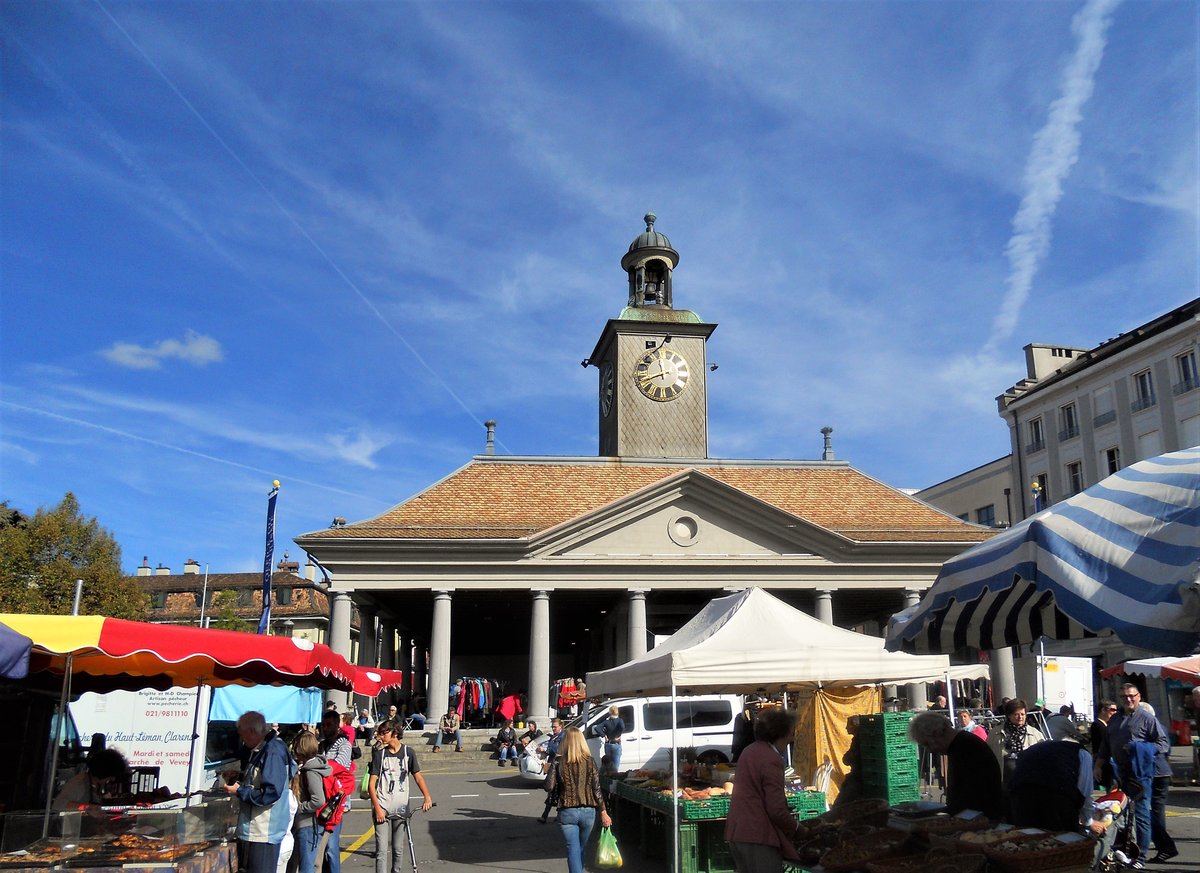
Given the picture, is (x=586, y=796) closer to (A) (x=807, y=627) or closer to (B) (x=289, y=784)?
(B) (x=289, y=784)

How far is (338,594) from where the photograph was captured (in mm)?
28938

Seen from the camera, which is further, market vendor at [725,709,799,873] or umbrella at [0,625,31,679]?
umbrella at [0,625,31,679]

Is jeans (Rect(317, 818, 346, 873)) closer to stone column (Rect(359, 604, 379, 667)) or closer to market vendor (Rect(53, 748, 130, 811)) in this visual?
market vendor (Rect(53, 748, 130, 811))

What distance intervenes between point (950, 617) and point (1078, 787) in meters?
1.36

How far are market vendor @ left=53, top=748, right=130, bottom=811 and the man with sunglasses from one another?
33.5 ft

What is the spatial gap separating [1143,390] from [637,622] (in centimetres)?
2545

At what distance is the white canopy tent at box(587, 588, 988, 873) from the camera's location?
9.86 m

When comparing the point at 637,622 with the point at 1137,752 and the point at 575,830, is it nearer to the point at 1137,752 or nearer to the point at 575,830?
the point at 1137,752

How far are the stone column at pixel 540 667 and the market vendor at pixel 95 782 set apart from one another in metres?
19.3

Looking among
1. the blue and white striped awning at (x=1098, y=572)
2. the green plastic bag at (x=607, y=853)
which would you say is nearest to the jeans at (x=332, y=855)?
the green plastic bag at (x=607, y=853)

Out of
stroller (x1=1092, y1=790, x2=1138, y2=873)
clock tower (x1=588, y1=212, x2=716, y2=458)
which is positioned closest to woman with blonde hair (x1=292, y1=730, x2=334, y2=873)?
stroller (x1=1092, y1=790, x2=1138, y2=873)

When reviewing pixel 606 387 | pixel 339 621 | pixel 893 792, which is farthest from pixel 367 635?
pixel 893 792

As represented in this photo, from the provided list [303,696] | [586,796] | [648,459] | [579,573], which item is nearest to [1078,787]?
[586,796]

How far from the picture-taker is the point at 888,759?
444 inches
